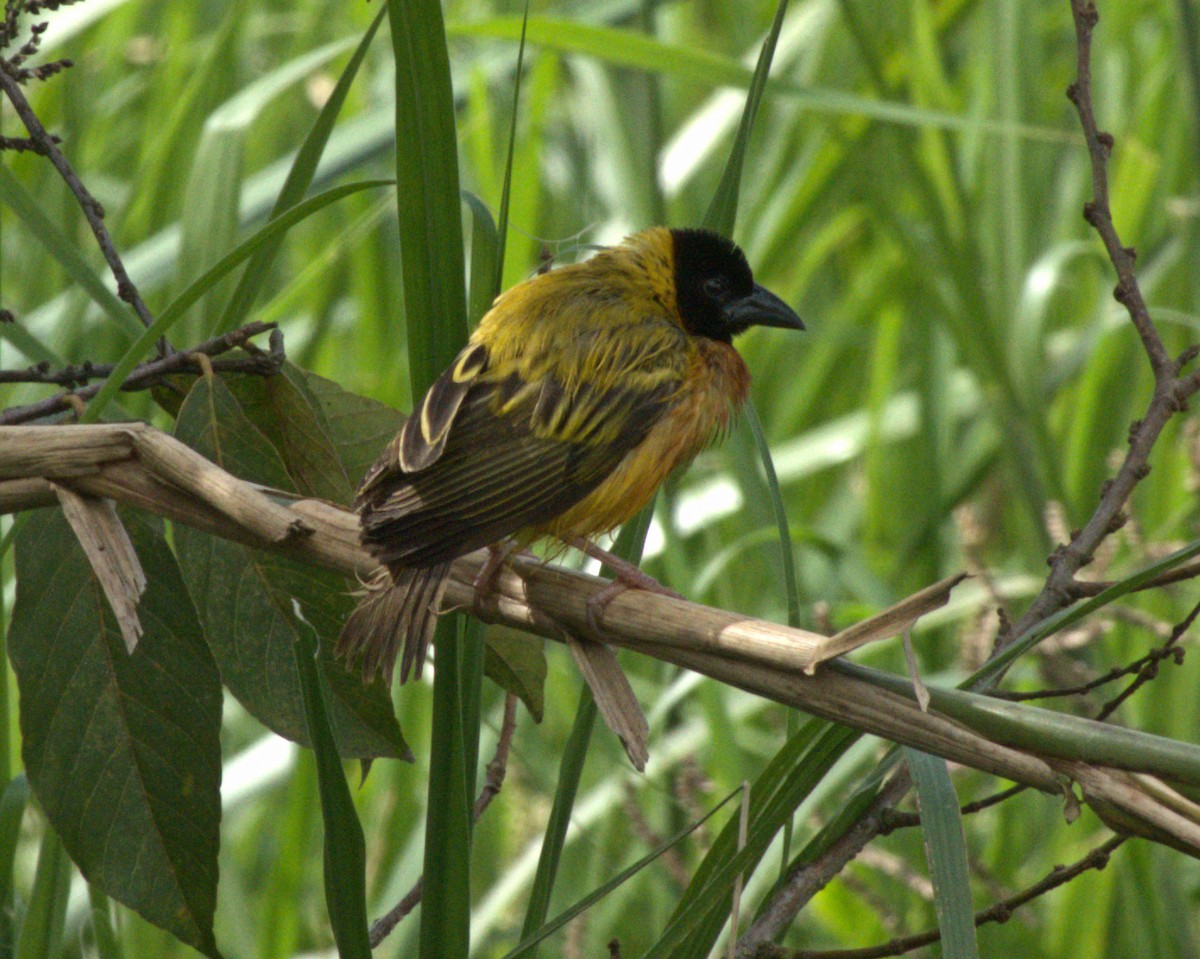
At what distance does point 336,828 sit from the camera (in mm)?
1550

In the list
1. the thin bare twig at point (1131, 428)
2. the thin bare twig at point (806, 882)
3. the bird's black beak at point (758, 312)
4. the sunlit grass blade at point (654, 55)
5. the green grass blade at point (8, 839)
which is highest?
the sunlit grass blade at point (654, 55)

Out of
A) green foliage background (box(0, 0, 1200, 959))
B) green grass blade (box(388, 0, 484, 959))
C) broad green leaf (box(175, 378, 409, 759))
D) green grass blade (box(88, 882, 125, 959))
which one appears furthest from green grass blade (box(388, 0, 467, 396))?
green foliage background (box(0, 0, 1200, 959))

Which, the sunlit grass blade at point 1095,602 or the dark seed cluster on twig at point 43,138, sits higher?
the dark seed cluster on twig at point 43,138

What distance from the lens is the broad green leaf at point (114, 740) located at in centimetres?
182

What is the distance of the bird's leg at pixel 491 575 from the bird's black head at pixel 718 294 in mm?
1008

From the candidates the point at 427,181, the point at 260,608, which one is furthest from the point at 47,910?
the point at 427,181

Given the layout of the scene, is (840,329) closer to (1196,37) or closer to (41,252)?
(1196,37)

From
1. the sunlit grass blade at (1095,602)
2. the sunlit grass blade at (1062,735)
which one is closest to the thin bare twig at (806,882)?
the sunlit grass blade at (1095,602)

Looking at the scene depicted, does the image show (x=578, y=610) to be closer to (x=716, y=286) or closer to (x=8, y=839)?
(x=8, y=839)

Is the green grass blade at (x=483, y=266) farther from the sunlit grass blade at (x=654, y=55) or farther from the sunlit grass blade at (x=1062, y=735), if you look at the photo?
the sunlit grass blade at (x=654, y=55)

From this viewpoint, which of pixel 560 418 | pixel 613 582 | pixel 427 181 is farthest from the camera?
pixel 560 418

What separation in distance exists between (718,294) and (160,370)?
1709mm

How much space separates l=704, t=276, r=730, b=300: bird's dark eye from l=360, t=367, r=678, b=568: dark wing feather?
0.60 meters

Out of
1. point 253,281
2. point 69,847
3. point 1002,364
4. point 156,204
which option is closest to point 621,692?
point 69,847
